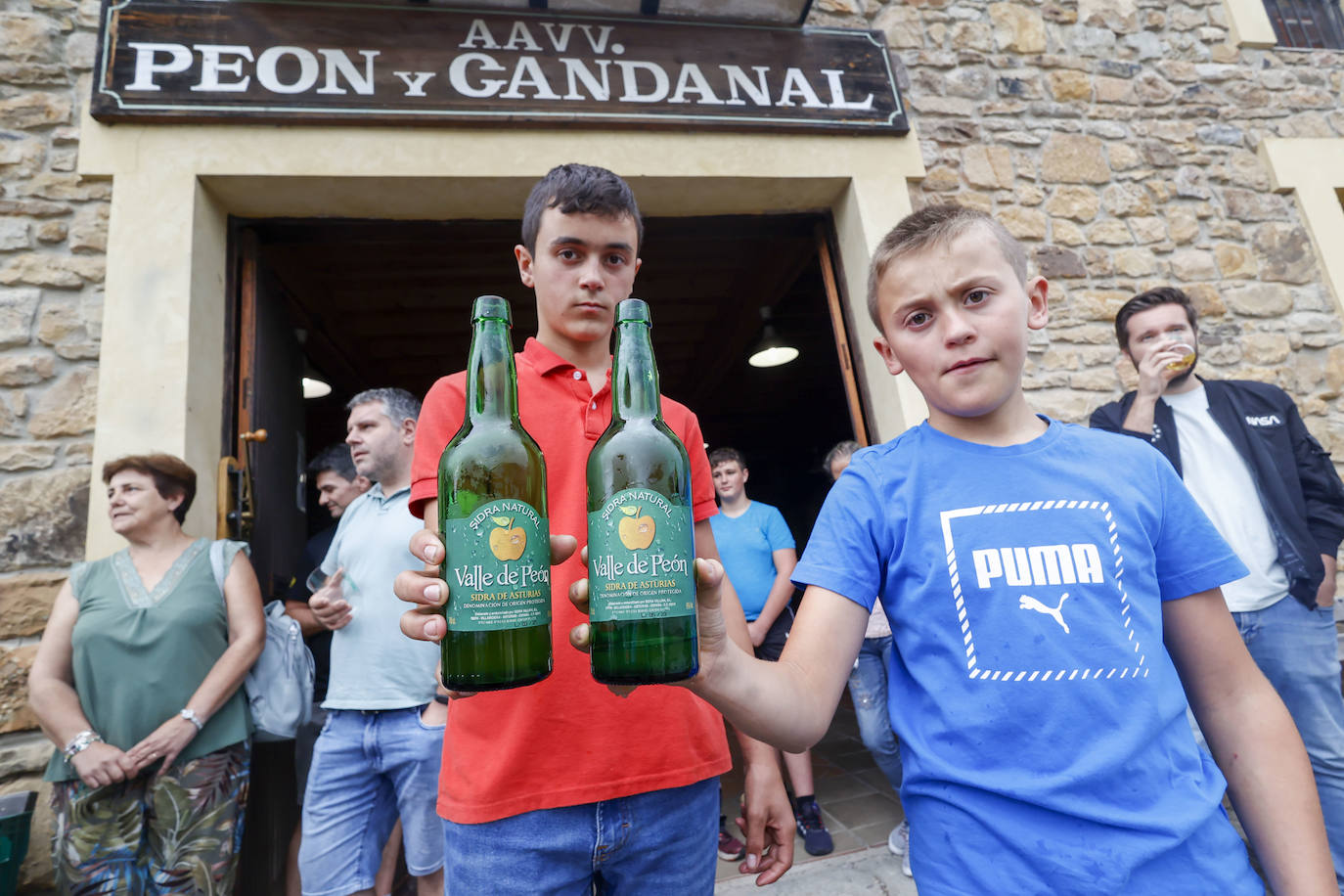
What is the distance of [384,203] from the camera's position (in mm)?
3311

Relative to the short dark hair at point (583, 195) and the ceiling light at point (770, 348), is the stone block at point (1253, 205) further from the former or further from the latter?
the short dark hair at point (583, 195)

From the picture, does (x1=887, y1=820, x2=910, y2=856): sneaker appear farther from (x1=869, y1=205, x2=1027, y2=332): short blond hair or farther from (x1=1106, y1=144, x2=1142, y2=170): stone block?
(x1=1106, y1=144, x2=1142, y2=170): stone block

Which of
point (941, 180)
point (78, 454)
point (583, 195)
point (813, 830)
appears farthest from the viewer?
point (941, 180)

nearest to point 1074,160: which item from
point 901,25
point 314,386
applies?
point 901,25

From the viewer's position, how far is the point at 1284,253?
3.89 metres

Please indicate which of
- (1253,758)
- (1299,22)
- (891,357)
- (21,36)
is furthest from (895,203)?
(21,36)

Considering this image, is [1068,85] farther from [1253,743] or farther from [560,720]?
[560,720]

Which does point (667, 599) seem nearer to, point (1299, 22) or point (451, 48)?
point (451, 48)

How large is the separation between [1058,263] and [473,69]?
3330mm

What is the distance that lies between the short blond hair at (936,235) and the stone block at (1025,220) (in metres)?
2.91

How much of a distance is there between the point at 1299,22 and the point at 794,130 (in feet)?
13.3

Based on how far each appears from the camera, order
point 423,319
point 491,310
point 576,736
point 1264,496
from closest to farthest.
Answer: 1. point 491,310
2. point 576,736
3. point 1264,496
4. point 423,319

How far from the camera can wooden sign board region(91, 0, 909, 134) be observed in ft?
9.70

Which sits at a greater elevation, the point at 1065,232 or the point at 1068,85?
the point at 1068,85
